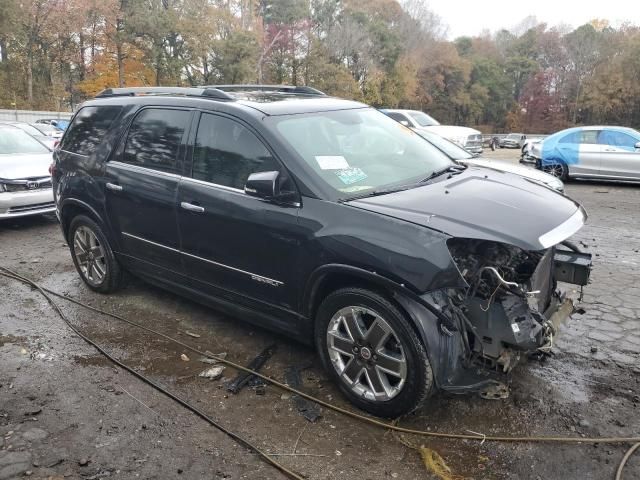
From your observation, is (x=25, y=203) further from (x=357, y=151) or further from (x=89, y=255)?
(x=357, y=151)

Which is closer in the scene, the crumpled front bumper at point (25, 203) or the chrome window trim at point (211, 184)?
the chrome window trim at point (211, 184)

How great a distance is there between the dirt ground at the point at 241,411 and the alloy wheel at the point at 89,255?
0.43 m

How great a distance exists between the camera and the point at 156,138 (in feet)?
14.4

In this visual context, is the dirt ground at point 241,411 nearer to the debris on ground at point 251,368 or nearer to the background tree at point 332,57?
the debris on ground at point 251,368

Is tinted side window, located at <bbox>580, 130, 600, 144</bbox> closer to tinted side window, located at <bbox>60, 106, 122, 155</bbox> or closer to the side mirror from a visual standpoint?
tinted side window, located at <bbox>60, 106, 122, 155</bbox>

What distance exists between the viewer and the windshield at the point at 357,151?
3547mm

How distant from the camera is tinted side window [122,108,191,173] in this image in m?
4.20

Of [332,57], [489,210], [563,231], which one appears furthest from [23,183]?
[332,57]

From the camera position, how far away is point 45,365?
395 cm

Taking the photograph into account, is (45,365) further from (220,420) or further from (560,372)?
(560,372)

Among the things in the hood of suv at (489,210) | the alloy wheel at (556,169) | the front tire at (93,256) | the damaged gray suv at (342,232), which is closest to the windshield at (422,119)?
the alloy wheel at (556,169)

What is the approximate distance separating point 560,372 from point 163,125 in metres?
3.56

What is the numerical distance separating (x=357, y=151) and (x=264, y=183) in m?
0.85

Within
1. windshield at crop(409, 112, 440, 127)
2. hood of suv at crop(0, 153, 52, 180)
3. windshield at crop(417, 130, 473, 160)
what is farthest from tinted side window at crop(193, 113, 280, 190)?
windshield at crop(409, 112, 440, 127)
